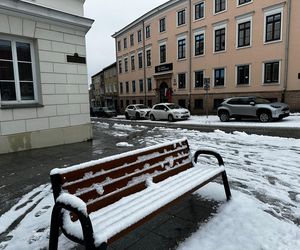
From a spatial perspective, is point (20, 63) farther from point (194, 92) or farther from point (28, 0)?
point (194, 92)

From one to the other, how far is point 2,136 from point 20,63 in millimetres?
2246

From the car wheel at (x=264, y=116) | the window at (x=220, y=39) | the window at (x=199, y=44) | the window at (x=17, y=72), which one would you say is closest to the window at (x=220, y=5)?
the window at (x=220, y=39)

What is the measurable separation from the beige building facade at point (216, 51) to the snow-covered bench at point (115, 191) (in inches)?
636

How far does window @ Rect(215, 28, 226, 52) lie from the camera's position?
23.6 metres

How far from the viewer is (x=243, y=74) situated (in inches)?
879

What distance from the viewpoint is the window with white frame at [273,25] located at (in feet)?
64.6

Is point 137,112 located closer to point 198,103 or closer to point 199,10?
point 198,103

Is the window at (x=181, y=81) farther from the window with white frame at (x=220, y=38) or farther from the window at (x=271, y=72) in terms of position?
the window at (x=271, y=72)

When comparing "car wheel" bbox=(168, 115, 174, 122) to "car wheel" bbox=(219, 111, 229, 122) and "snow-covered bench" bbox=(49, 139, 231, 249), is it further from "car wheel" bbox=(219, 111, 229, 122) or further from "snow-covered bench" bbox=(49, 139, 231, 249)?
"snow-covered bench" bbox=(49, 139, 231, 249)

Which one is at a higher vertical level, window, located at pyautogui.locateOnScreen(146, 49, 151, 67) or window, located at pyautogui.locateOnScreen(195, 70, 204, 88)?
window, located at pyautogui.locateOnScreen(146, 49, 151, 67)

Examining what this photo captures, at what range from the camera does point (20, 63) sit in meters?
7.46

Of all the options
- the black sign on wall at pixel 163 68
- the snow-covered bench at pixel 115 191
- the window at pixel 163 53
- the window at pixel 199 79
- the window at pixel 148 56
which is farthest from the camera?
the window at pixel 148 56

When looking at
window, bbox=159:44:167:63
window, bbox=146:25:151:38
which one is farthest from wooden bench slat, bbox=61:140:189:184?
window, bbox=146:25:151:38

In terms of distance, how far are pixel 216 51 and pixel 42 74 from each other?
65.6 feet
